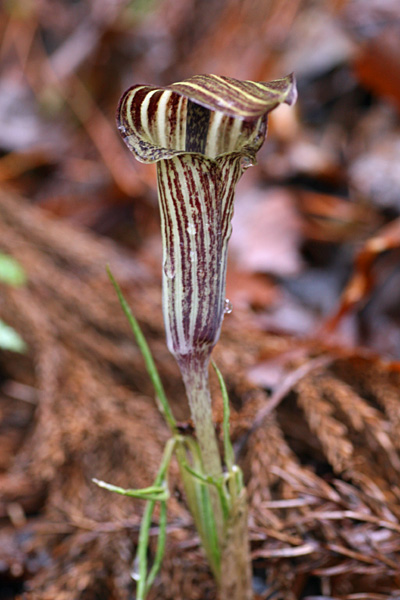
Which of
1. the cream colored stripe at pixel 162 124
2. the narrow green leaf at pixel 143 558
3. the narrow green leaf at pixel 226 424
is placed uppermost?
the cream colored stripe at pixel 162 124

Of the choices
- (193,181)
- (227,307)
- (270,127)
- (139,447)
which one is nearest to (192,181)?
(193,181)

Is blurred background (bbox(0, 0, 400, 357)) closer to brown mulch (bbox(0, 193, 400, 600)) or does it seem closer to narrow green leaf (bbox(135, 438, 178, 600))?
brown mulch (bbox(0, 193, 400, 600))

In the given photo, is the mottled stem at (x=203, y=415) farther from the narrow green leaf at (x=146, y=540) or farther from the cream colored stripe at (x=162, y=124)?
the cream colored stripe at (x=162, y=124)

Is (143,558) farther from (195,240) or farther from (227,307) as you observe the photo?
(195,240)

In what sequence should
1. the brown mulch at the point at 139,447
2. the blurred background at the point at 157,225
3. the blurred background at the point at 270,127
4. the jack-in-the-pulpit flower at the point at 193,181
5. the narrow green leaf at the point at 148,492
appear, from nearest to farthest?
the jack-in-the-pulpit flower at the point at 193,181 → the narrow green leaf at the point at 148,492 → the brown mulch at the point at 139,447 → the blurred background at the point at 157,225 → the blurred background at the point at 270,127

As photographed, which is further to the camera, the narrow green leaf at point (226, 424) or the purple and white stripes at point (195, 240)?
the narrow green leaf at point (226, 424)

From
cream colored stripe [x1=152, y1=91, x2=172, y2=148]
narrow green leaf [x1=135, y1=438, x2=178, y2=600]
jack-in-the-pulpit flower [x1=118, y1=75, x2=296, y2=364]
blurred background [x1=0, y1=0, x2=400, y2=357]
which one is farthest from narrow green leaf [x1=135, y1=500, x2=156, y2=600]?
blurred background [x1=0, y1=0, x2=400, y2=357]

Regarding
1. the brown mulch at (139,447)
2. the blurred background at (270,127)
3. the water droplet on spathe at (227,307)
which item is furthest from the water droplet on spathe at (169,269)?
the blurred background at (270,127)

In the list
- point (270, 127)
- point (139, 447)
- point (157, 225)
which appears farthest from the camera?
point (270, 127)

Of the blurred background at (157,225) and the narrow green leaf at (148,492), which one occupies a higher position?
the blurred background at (157,225)

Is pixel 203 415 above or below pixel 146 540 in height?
above

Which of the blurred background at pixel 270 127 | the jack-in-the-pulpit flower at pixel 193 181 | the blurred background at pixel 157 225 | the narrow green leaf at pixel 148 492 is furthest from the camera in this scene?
the blurred background at pixel 270 127
